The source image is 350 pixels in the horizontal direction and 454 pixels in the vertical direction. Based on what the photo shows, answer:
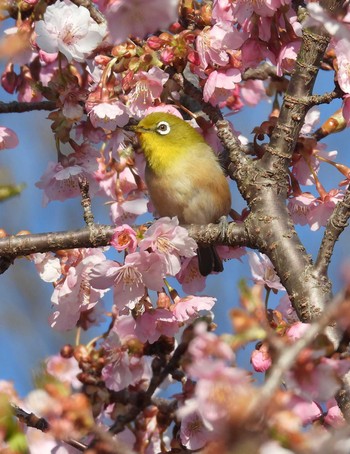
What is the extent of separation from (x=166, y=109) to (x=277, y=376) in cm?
245

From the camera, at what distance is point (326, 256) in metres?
2.60

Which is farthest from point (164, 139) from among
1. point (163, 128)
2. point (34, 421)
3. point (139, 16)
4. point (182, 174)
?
point (139, 16)

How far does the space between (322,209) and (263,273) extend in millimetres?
392

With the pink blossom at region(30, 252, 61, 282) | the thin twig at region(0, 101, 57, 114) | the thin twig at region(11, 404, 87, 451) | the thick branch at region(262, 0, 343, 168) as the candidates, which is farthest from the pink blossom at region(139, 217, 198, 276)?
the thin twig at region(0, 101, 57, 114)

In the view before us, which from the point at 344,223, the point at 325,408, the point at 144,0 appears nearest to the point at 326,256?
the point at 344,223

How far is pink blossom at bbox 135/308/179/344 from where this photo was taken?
3.22 m

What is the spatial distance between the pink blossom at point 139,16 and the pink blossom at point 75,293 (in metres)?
1.35

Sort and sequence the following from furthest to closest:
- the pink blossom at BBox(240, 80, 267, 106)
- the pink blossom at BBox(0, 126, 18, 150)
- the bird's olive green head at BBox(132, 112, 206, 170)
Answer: the pink blossom at BBox(240, 80, 267, 106)
the bird's olive green head at BBox(132, 112, 206, 170)
the pink blossom at BBox(0, 126, 18, 150)

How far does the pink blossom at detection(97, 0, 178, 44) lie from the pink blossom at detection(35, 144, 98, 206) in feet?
4.74

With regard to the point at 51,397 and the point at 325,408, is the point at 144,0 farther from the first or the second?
the point at 325,408

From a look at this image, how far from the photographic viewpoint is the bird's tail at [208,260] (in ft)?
12.2

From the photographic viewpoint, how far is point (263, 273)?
3605 mm

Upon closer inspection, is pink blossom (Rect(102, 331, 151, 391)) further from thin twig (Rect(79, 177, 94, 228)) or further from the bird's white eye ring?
the bird's white eye ring

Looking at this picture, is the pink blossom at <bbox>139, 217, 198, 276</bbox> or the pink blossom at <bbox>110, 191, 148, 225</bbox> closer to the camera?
the pink blossom at <bbox>139, 217, 198, 276</bbox>
